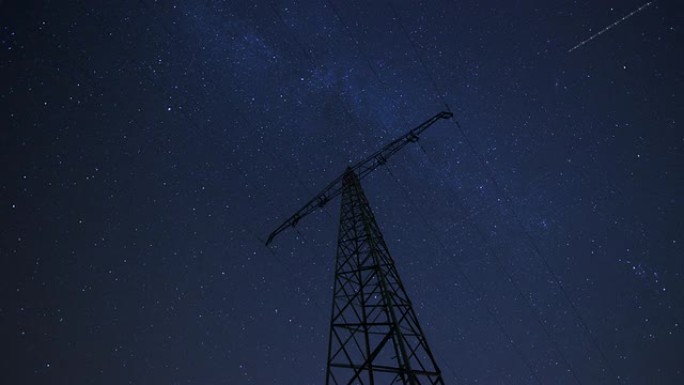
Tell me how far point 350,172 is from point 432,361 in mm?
6827

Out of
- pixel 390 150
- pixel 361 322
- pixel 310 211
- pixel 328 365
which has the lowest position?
pixel 328 365

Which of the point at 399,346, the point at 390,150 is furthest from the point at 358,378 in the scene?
the point at 390,150

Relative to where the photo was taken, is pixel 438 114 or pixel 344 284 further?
pixel 438 114

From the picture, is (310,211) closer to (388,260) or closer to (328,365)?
(388,260)

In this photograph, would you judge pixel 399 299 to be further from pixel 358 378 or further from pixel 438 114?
pixel 438 114

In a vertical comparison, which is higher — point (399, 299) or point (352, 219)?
point (352, 219)

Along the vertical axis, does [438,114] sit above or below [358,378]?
above

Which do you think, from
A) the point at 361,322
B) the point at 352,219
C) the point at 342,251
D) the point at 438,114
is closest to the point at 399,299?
the point at 361,322

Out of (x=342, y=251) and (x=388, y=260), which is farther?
(x=342, y=251)

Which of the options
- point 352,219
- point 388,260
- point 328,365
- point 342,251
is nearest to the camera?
point 328,365

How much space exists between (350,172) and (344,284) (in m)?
4.50

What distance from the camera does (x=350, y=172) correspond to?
11.8 meters

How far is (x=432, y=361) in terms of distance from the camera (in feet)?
21.4

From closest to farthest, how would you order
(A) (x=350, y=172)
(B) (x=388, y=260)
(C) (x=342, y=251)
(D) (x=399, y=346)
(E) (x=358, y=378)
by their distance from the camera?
(D) (x=399, y=346), (E) (x=358, y=378), (B) (x=388, y=260), (C) (x=342, y=251), (A) (x=350, y=172)
